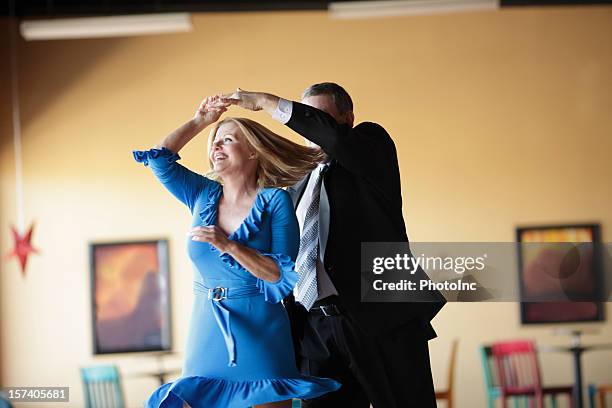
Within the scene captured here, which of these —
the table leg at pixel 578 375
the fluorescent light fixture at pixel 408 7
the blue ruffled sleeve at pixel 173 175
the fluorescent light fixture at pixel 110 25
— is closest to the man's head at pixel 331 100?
the blue ruffled sleeve at pixel 173 175

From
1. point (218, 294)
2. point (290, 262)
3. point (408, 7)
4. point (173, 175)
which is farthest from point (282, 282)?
point (408, 7)

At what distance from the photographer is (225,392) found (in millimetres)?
2064

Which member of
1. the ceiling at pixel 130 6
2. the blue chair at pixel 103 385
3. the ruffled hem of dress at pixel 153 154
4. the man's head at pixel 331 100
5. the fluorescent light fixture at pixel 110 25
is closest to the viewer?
the ruffled hem of dress at pixel 153 154

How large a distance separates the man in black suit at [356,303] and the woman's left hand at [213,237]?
516 millimetres

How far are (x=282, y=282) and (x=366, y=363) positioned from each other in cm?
51

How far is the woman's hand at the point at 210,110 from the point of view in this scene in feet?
7.54

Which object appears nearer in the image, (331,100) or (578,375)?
(331,100)

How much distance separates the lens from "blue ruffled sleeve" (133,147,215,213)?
224 centimetres

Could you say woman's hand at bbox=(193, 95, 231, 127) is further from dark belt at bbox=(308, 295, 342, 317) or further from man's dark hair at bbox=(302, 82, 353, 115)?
dark belt at bbox=(308, 295, 342, 317)

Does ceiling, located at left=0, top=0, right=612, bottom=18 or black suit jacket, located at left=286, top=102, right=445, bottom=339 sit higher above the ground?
ceiling, located at left=0, top=0, right=612, bottom=18

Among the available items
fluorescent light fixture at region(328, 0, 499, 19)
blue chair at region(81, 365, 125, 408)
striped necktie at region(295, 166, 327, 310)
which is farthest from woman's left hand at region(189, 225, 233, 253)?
blue chair at region(81, 365, 125, 408)

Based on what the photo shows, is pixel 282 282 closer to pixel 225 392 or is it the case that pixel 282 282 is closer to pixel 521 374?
pixel 225 392

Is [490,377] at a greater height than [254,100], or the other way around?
[254,100]

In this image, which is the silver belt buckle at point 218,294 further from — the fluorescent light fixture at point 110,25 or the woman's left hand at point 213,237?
the fluorescent light fixture at point 110,25
